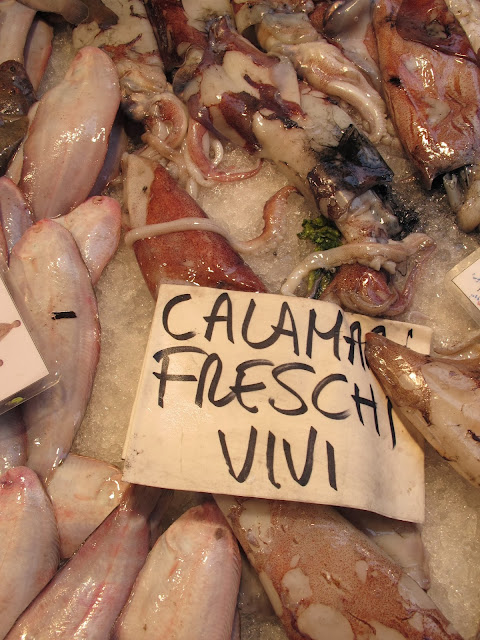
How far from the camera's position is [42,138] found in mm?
2551

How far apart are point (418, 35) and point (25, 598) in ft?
9.97

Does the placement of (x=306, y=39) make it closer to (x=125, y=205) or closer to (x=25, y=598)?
(x=125, y=205)

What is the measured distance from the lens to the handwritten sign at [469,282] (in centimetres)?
225

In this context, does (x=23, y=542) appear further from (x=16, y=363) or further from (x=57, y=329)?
(x=57, y=329)

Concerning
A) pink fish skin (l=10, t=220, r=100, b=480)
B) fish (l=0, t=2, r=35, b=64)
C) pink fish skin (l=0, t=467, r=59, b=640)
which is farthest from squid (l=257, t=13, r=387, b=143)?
pink fish skin (l=0, t=467, r=59, b=640)

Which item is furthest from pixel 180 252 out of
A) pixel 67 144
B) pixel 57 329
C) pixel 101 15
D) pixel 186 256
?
pixel 101 15

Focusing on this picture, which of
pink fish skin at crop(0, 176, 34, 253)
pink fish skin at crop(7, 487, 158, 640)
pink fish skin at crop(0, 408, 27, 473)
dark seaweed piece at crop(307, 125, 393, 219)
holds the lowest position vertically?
pink fish skin at crop(7, 487, 158, 640)

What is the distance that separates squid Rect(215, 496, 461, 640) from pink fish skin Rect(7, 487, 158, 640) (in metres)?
0.33

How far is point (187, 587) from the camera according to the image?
5.75 ft

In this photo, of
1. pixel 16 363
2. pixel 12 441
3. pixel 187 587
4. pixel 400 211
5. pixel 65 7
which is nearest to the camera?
pixel 187 587

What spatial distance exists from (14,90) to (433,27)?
2.18m

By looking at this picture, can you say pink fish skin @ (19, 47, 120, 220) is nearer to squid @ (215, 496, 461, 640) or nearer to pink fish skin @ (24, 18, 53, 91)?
pink fish skin @ (24, 18, 53, 91)

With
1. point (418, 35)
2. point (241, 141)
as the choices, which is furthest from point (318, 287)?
point (418, 35)

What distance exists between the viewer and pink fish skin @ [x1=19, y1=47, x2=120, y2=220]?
2.52m
